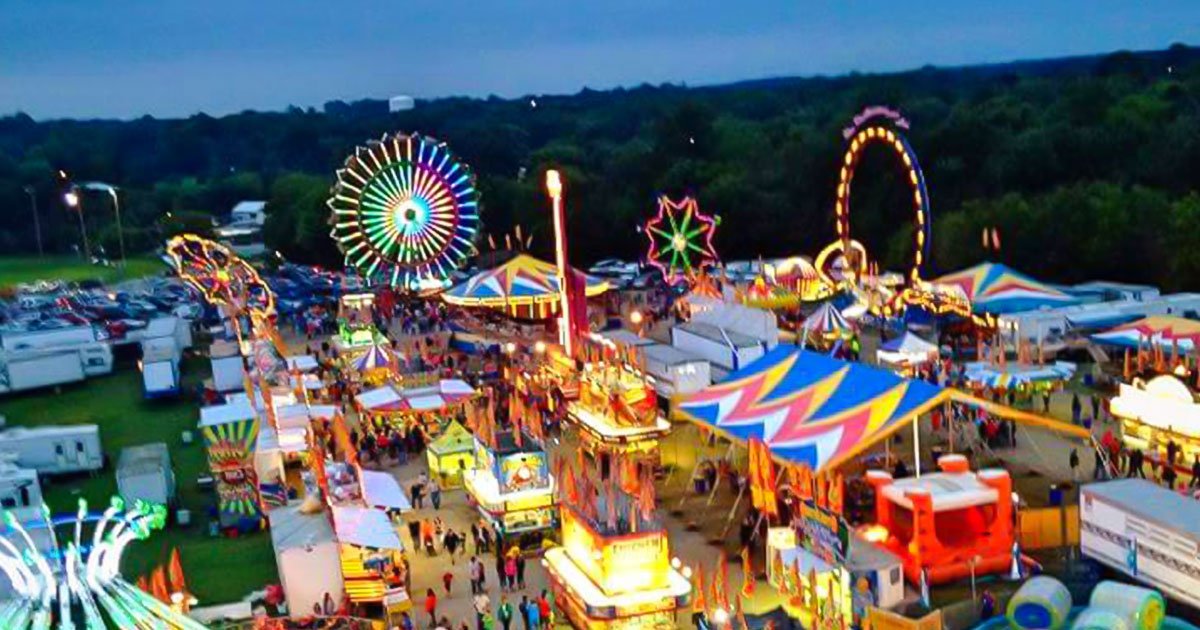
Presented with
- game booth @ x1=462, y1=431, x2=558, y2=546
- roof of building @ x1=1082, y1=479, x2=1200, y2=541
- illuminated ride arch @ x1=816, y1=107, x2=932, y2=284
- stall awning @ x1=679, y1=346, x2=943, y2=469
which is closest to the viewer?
roof of building @ x1=1082, y1=479, x2=1200, y2=541

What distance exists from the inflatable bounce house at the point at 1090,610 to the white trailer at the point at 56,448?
70.3 ft

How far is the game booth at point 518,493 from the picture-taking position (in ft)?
66.0

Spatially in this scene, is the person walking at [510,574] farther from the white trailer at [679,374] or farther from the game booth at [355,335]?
the game booth at [355,335]

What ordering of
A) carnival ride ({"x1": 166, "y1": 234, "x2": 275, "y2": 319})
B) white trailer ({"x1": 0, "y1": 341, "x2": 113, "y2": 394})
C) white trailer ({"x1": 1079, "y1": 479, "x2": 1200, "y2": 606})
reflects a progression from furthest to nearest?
1. carnival ride ({"x1": 166, "y1": 234, "x2": 275, "y2": 319})
2. white trailer ({"x1": 0, "y1": 341, "x2": 113, "y2": 394})
3. white trailer ({"x1": 1079, "y1": 479, "x2": 1200, "y2": 606})

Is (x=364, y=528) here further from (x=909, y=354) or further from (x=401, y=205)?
(x=401, y=205)

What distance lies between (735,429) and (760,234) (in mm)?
40749

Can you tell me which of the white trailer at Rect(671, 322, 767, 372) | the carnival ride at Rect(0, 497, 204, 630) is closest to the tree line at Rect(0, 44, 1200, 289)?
the white trailer at Rect(671, 322, 767, 372)

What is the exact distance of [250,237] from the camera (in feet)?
299

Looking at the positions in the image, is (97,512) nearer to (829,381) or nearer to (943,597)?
(829,381)

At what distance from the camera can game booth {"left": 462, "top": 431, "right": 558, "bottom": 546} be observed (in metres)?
20.1

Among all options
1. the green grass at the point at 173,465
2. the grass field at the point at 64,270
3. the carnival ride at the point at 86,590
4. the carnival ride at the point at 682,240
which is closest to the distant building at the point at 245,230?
the grass field at the point at 64,270

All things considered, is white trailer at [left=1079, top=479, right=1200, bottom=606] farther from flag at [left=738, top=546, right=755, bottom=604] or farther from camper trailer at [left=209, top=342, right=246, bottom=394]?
camper trailer at [left=209, top=342, right=246, bottom=394]

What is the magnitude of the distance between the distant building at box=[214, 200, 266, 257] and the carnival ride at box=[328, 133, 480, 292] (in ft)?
157

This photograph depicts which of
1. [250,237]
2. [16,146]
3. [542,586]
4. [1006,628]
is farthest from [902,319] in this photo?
[16,146]
